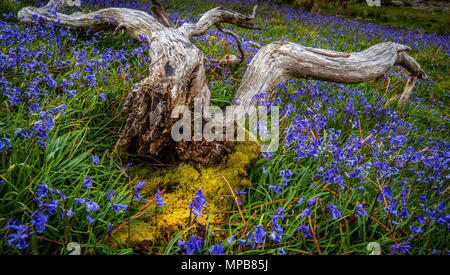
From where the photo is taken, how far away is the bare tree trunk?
2.31 meters

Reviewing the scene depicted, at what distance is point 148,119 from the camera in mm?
2311

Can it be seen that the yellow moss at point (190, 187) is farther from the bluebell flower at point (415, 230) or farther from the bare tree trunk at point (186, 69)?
the bluebell flower at point (415, 230)

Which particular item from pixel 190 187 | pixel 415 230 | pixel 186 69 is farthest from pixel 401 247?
pixel 186 69

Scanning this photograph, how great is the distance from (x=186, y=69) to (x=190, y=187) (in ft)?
3.91

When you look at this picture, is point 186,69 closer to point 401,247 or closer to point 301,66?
point 301,66

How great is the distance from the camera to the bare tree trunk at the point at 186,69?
231 cm

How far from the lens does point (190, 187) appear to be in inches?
86.4

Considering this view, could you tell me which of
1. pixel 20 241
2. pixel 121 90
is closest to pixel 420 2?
pixel 121 90

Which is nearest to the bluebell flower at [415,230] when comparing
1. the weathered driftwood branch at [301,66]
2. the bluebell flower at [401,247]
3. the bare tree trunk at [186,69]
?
the bluebell flower at [401,247]

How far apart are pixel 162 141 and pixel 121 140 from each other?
38cm

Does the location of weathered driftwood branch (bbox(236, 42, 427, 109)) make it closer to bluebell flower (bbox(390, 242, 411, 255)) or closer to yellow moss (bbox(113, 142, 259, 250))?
yellow moss (bbox(113, 142, 259, 250))
